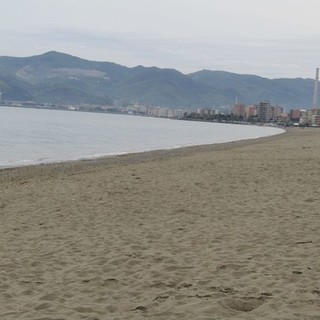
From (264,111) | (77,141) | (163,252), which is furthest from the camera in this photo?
(264,111)

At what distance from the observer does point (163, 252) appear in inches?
246

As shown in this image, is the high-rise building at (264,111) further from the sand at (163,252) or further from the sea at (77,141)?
the sand at (163,252)

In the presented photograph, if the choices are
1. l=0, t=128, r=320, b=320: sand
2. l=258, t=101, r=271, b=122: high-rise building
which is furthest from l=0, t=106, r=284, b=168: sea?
l=258, t=101, r=271, b=122: high-rise building

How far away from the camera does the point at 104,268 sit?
571cm

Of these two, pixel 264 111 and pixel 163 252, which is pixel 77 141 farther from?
pixel 264 111

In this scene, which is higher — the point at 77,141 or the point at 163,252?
the point at 163,252

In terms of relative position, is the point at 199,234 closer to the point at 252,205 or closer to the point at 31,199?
the point at 252,205

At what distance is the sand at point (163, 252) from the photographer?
4.45 meters

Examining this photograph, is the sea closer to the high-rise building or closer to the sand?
the sand

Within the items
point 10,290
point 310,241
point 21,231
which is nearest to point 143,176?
point 21,231

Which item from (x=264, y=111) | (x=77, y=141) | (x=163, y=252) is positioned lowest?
(x=77, y=141)

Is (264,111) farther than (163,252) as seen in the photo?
Yes

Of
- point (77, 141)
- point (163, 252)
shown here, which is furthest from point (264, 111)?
point (163, 252)

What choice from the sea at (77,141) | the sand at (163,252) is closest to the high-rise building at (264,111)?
the sea at (77,141)
